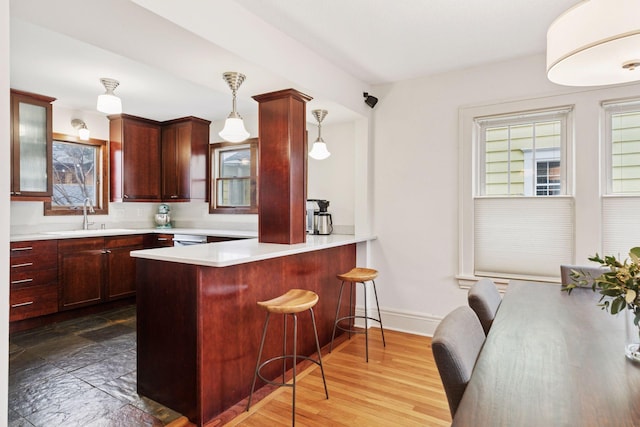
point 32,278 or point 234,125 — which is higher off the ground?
point 234,125

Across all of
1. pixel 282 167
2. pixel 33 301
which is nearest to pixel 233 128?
pixel 282 167

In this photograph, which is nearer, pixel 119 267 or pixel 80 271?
pixel 80 271

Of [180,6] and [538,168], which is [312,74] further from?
[538,168]

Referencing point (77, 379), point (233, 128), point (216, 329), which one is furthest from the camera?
point (233, 128)

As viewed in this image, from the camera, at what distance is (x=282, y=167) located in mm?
2932

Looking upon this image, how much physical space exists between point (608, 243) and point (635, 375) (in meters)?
2.26

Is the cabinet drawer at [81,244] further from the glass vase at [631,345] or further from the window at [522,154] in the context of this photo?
the glass vase at [631,345]

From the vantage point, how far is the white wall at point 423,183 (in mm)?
3281

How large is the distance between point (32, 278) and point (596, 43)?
4.66 m

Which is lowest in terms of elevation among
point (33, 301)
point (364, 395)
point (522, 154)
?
point (364, 395)

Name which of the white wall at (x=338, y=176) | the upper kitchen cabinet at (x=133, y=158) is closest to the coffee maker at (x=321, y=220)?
the white wall at (x=338, y=176)

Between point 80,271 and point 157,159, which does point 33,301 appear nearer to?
point 80,271

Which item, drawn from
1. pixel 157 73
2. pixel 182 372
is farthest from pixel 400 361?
pixel 157 73

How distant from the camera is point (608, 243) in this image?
2816 mm
